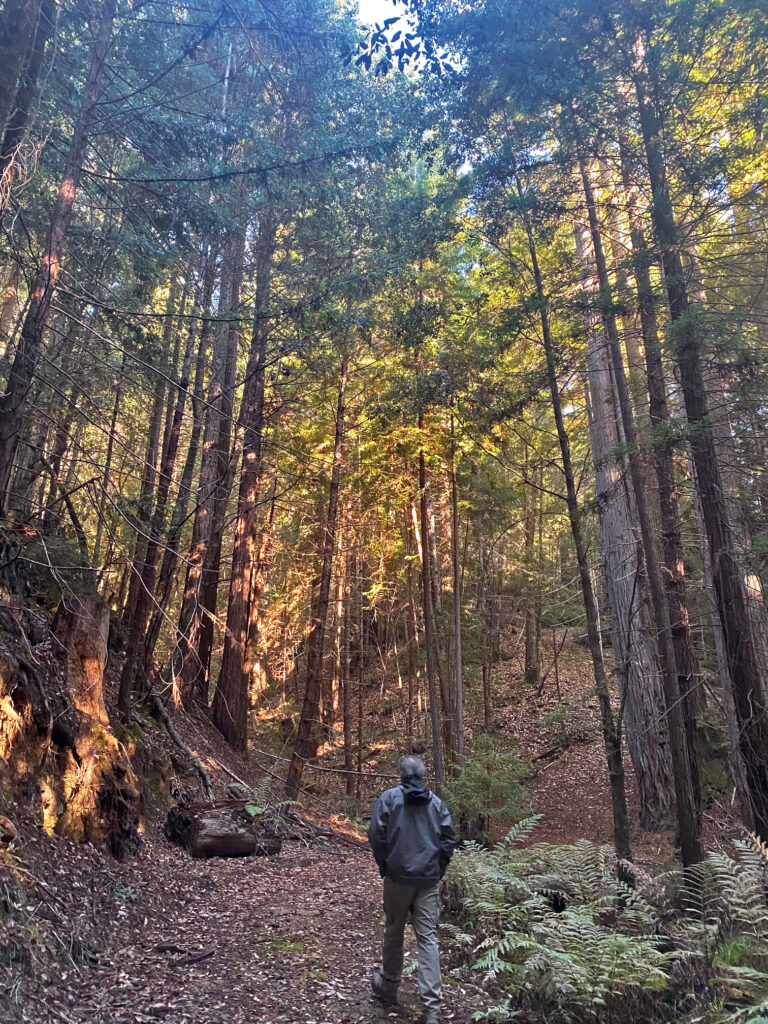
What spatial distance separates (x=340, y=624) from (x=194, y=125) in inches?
642

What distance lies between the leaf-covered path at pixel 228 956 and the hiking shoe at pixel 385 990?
0.08 m

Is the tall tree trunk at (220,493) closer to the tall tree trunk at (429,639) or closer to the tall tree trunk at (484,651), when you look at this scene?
the tall tree trunk at (429,639)

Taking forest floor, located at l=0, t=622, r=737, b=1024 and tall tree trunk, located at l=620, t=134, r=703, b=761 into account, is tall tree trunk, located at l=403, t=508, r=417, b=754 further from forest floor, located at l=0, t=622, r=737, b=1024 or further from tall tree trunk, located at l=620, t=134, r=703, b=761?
tall tree trunk, located at l=620, t=134, r=703, b=761

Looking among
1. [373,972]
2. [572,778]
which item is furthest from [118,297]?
[572,778]

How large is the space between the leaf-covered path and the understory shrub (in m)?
0.60

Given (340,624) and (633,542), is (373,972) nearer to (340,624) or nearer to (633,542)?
(633,542)

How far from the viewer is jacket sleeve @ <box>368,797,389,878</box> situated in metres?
4.80

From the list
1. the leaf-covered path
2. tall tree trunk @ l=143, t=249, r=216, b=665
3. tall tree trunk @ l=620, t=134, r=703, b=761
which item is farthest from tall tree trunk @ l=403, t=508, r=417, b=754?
the leaf-covered path

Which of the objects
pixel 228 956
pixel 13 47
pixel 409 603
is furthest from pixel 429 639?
pixel 13 47

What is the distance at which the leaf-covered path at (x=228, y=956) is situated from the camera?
430cm

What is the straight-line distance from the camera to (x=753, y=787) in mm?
6535

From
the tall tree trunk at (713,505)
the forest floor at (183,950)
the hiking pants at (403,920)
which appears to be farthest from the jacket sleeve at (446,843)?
the tall tree trunk at (713,505)

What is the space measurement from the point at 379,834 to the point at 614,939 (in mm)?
2045

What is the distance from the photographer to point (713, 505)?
7180mm
